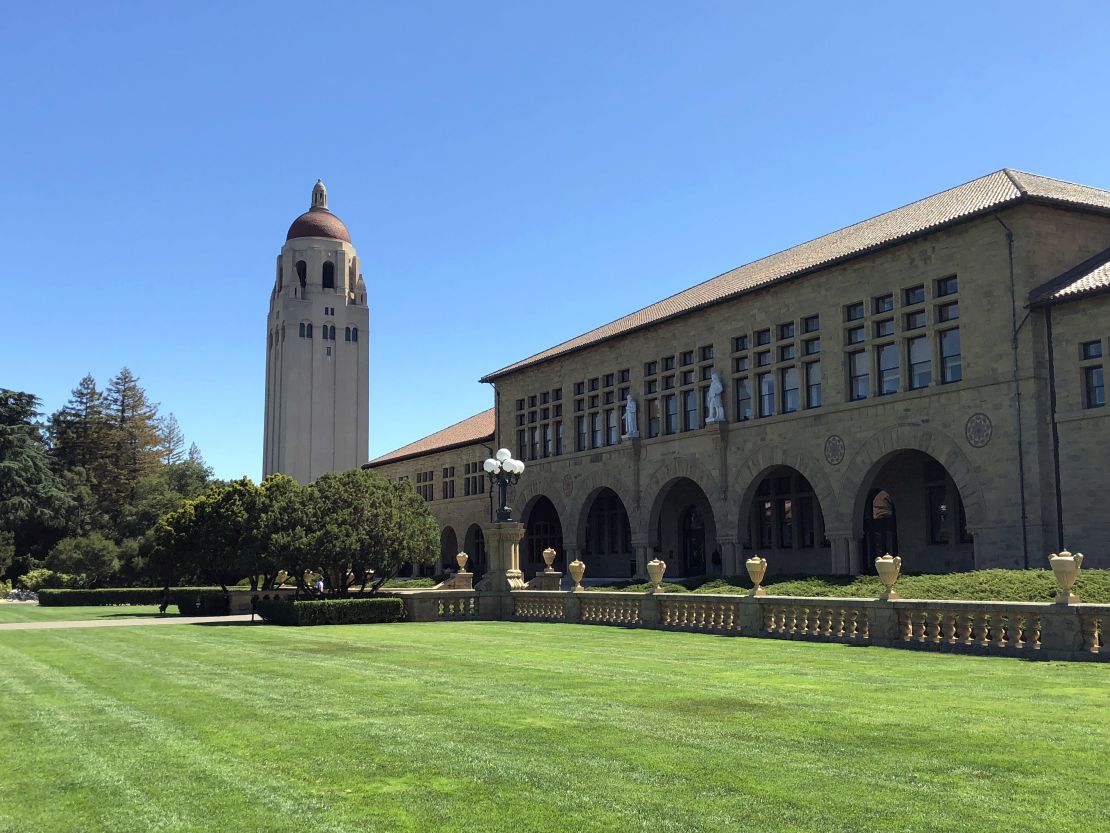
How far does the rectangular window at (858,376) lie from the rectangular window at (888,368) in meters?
0.60

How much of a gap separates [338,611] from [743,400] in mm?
19197

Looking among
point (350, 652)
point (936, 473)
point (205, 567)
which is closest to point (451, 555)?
point (205, 567)

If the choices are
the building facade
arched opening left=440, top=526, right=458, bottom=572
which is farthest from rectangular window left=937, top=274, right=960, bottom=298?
arched opening left=440, top=526, right=458, bottom=572

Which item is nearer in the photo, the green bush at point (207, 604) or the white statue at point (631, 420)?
the green bush at point (207, 604)

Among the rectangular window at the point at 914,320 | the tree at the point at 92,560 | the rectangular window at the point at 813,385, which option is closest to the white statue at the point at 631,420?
the rectangular window at the point at 813,385

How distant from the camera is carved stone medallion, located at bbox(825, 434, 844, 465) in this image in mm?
38531

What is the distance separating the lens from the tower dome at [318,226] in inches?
4670

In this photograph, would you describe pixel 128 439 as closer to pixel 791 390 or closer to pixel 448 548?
pixel 448 548

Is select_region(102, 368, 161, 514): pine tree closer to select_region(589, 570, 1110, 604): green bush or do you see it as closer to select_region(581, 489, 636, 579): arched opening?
select_region(581, 489, 636, 579): arched opening

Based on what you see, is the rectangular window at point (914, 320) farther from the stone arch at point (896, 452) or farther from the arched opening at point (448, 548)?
the arched opening at point (448, 548)

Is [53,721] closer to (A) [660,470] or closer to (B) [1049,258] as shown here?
(B) [1049,258]

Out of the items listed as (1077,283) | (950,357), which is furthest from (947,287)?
(1077,283)

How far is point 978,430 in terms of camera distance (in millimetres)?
33156

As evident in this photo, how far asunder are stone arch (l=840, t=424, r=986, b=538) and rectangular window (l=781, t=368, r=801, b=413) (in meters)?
4.12
